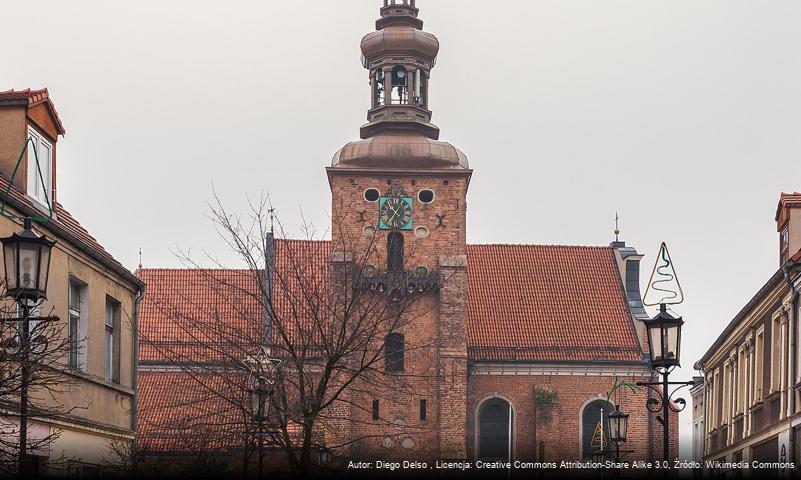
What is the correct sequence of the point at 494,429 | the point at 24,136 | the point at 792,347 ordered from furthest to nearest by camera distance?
the point at 494,429 → the point at 792,347 → the point at 24,136

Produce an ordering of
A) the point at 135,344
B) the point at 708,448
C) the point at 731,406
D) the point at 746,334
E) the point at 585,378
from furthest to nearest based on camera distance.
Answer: the point at 585,378, the point at 708,448, the point at 731,406, the point at 746,334, the point at 135,344

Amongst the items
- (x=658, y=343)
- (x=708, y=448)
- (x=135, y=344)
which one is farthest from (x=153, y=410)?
(x=658, y=343)

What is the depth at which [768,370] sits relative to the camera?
28.1 metres

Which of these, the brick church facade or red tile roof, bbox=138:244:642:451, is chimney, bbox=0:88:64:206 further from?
red tile roof, bbox=138:244:642:451

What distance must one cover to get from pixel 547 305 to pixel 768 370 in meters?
34.4

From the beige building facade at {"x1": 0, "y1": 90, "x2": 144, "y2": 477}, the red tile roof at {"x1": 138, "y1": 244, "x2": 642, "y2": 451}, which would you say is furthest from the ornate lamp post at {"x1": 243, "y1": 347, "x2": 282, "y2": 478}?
the red tile roof at {"x1": 138, "y1": 244, "x2": 642, "y2": 451}

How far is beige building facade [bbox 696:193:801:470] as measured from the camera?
24766 mm

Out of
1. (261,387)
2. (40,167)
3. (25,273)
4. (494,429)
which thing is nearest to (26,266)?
(25,273)

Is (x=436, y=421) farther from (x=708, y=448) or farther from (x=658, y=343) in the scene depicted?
(x=658, y=343)

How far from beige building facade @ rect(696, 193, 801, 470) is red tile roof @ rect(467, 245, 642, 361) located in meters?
21.8

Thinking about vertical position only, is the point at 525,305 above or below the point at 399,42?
below

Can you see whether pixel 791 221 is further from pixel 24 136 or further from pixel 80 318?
pixel 24 136

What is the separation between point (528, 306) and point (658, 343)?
4335 centimetres

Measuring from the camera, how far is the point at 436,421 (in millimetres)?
55000
